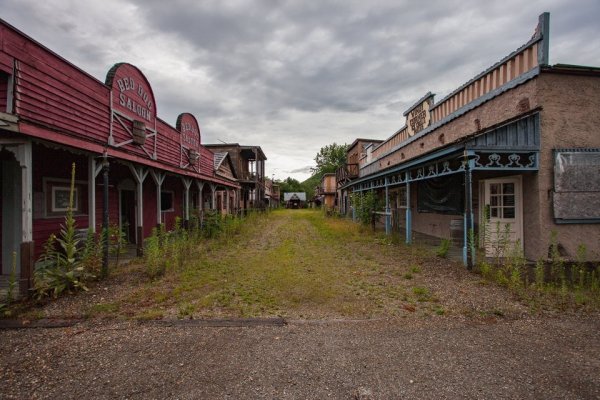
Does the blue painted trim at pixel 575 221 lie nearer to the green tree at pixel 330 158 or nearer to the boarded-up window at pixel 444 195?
the boarded-up window at pixel 444 195

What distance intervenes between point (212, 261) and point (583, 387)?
6.88m

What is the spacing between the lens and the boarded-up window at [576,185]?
619 cm

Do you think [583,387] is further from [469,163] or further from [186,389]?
[469,163]

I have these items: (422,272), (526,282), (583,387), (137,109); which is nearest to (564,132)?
(526,282)

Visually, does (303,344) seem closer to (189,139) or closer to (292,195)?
(189,139)

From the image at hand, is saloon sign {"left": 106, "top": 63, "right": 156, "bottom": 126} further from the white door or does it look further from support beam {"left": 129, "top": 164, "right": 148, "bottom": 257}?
the white door

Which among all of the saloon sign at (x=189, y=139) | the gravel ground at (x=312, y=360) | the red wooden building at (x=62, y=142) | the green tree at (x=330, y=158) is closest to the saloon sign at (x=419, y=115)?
the gravel ground at (x=312, y=360)

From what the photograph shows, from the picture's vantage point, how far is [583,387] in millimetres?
2453

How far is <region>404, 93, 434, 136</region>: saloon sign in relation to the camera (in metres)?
11.9

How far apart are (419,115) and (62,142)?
12603 mm

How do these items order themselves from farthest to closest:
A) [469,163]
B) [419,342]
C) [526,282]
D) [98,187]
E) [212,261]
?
1. [98,187]
2. [212,261]
3. [469,163]
4. [526,282]
5. [419,342]

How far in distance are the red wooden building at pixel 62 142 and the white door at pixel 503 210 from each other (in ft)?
29.7

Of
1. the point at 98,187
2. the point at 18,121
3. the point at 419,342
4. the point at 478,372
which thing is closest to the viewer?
the point at 478,372

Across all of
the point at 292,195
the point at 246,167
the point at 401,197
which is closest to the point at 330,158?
the point at 292,195
